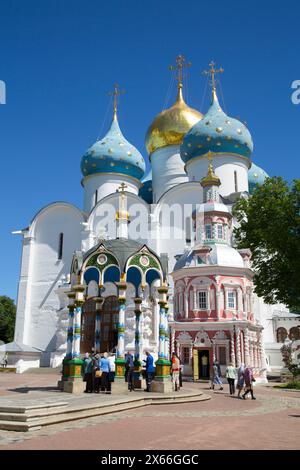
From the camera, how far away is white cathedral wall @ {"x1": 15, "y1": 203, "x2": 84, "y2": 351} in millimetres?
33250

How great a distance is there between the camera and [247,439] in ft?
23.1

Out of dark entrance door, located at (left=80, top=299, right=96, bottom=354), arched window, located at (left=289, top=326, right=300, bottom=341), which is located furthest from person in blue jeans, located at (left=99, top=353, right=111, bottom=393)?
arched window, located at (left=289, top=326, right=300, bottom=341)

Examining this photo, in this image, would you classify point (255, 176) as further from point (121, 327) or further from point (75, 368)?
point (75, 368)

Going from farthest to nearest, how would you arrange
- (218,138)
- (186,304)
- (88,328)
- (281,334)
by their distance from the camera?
1. (281,334)
2. (218,138)
3. (88,328)
4. (186,304)

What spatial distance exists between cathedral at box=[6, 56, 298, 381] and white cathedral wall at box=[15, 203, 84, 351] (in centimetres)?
8

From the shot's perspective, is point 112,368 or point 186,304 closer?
point 112,368

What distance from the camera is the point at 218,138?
33.2 meters

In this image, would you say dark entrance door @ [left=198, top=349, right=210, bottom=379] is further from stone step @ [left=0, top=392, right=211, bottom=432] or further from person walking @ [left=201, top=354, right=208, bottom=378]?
stone step @ [left=0, top=392, right=211, bottom=432]

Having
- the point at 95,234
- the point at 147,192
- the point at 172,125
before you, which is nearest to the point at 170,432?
the point at 95,234

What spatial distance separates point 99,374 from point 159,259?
15.0ft

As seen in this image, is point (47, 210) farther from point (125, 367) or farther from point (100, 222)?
point (125, 367)

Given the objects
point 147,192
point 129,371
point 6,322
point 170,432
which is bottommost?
point 170,432

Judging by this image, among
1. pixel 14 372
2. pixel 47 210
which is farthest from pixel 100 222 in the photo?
pixel 14 372

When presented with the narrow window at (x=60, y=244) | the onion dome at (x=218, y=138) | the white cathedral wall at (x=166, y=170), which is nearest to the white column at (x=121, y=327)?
the narrow window at (x=60, y=244)
